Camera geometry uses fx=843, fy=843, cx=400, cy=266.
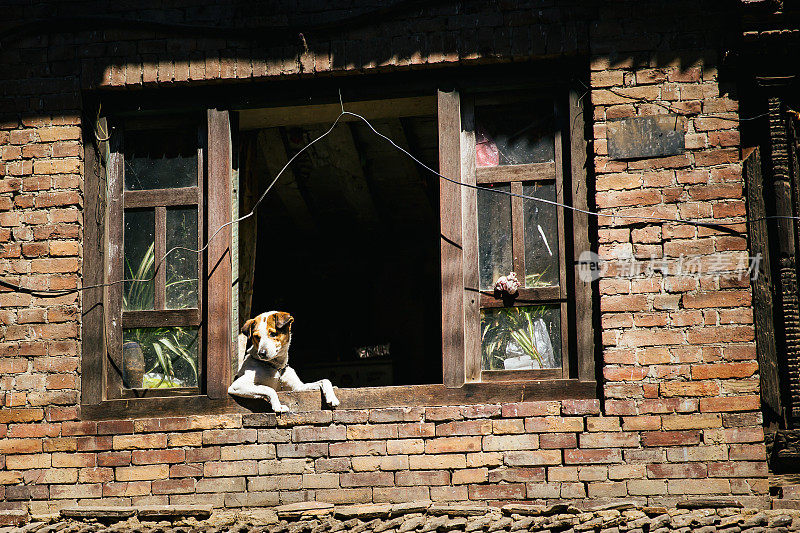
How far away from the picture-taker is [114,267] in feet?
18.9

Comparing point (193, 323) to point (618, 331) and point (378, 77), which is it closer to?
point (378, 77)

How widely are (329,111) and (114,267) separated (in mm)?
1845

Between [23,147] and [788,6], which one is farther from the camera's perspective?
[23,147]

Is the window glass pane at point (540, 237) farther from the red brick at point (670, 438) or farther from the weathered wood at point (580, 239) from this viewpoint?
the red brick at point (670, 438)

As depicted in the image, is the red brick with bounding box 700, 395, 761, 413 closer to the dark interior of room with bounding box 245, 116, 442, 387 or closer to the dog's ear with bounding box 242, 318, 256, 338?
the dog's ear with bounding box 242, 318, 256, 338

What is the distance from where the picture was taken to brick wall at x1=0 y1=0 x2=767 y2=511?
5.10 m

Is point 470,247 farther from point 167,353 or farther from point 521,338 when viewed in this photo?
point 167,353

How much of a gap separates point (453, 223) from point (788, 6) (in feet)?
8.16

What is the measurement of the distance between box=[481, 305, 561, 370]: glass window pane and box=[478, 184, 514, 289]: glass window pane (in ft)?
0.80

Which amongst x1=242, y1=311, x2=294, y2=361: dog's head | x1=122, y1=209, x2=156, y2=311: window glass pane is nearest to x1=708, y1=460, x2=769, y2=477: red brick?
x1=242, y1=311, x2=294, y2=361: dog's head

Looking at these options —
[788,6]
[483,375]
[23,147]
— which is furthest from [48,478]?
[788,6]

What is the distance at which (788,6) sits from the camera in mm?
5266

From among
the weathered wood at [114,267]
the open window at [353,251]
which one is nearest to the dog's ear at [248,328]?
the weathered wood at [114,267]

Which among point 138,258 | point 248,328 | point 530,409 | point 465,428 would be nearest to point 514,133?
point 530,409
